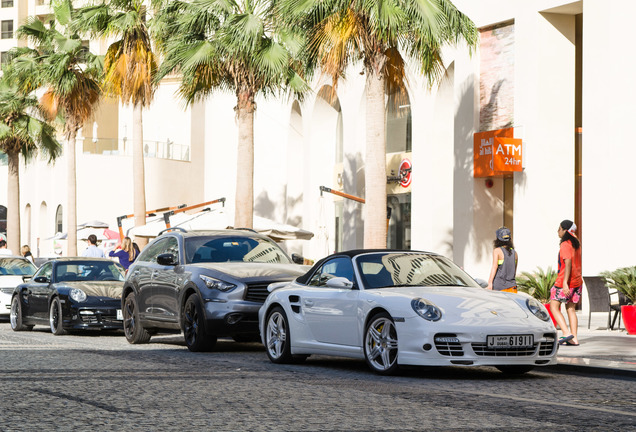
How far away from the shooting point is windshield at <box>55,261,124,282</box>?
20281mm

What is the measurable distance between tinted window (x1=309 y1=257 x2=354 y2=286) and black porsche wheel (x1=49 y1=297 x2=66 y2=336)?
764cm

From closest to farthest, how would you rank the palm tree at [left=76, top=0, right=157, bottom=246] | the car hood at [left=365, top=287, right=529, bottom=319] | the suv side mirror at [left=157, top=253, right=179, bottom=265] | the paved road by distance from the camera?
the paved road → the car hood at [left=365, top=287, right=529, bottom=319] → the suv side mirror at [left=157, top=253, right=179, bottom=265] → the palm tree at [left=76, top=0, right=157, bottom=246]

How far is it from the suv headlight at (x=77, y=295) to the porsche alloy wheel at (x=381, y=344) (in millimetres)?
8630

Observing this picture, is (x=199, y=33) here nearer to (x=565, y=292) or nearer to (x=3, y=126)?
(x=565, y=292)

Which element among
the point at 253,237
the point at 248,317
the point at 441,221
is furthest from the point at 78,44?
the point at 248,317

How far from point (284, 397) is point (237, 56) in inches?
559

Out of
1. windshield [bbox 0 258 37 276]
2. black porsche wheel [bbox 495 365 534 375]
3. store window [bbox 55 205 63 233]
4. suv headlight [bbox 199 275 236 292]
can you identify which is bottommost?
black porsche wheel [bbox 495 365 534 375]

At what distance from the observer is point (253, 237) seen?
16.3m

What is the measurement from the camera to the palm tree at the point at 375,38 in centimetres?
1878

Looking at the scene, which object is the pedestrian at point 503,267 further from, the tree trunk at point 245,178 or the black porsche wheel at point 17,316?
the black porsche wheel at point 17,316

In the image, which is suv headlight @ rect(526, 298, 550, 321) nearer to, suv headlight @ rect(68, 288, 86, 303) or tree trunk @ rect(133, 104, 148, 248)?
suv headlight @ rect(68, 288, 86, 303)

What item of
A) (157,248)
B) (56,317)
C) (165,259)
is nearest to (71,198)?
(56,317)

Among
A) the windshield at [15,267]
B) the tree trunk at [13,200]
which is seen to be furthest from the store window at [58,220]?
the windshield at [15,267]

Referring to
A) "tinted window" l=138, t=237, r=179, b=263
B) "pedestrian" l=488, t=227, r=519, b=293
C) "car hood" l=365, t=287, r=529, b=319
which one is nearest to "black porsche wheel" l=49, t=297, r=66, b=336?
"tinted window" l=138, t=237, r=179, b=263
